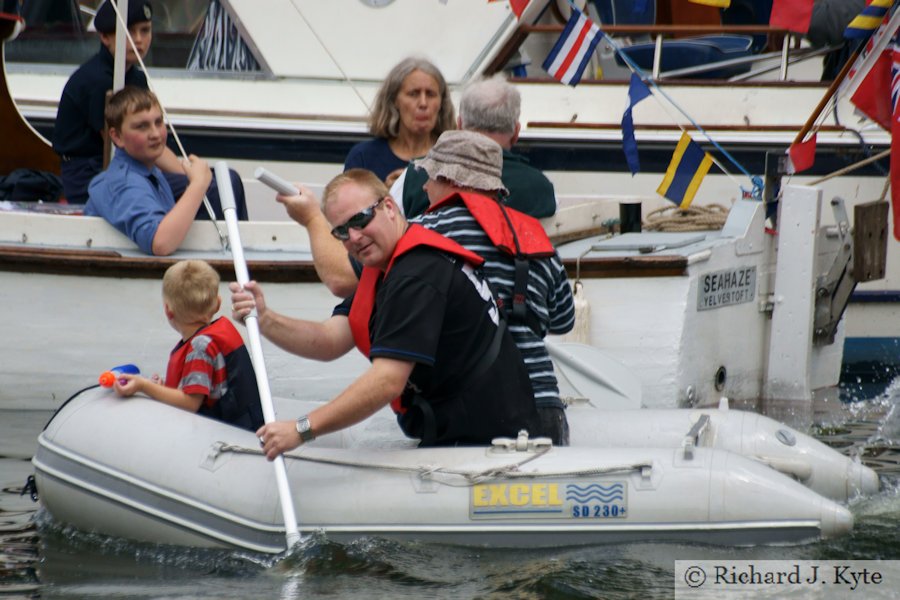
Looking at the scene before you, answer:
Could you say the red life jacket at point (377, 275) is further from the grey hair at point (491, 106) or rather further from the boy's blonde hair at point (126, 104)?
the boy's blonde hair at point (126, 104)

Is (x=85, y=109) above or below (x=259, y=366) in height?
above

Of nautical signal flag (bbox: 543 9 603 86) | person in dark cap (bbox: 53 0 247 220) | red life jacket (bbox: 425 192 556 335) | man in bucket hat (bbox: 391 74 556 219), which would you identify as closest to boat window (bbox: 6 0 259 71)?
person in dark cap (bbox: 53 0 247 220)

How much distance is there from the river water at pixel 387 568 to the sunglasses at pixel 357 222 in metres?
1.01

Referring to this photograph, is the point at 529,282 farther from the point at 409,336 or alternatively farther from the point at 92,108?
the point at 92,108

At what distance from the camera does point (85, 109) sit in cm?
731

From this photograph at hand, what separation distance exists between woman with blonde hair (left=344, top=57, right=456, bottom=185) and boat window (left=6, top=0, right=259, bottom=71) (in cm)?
338

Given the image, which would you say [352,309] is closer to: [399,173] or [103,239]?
[399,173]

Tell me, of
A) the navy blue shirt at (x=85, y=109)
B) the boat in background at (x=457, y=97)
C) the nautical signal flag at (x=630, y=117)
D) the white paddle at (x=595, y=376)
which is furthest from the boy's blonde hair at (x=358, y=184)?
the boat in background at (x=457, y=97)

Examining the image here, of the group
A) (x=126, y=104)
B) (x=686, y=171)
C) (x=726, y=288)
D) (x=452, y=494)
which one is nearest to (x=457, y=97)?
(x=686, y=171)

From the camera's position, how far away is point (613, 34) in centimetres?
970

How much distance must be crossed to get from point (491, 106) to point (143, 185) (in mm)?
1896

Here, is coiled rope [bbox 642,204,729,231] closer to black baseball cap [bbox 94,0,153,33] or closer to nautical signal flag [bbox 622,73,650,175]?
nautical signal flag [bbox 622,73,650,175]

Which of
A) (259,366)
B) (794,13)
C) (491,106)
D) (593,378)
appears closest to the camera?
(259,366)

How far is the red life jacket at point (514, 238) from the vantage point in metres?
4.62
